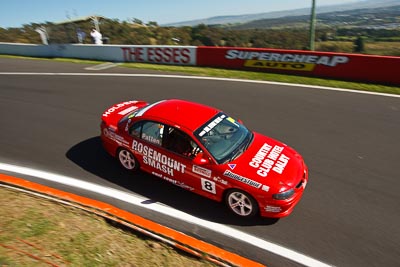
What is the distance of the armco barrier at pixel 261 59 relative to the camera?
485 inches

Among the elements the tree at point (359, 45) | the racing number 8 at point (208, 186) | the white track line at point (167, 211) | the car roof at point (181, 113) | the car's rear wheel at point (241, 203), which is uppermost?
the tree at point (359, 45)

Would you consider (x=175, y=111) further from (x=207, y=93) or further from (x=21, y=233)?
(x=207, y=93)

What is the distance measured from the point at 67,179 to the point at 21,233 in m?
2.23

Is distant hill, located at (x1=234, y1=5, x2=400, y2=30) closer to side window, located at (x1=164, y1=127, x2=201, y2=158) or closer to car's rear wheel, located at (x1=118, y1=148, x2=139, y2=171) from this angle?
side window, located at (x1=164, y1=127, x2=201, y2=158)

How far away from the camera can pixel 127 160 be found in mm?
6379

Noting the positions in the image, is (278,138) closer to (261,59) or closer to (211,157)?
(211,157)

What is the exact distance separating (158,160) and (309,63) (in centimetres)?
998

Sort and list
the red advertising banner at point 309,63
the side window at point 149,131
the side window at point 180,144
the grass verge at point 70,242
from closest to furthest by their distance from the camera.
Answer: the grass verge at point 70,242, the side window at point 180,144, the side window at point 149,131, the red advertising banner at point 309,63

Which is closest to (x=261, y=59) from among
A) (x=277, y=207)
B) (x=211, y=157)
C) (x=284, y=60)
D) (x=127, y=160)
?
(x=284, y=60)

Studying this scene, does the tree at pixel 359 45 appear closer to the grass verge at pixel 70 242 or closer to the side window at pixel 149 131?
the side window at pixel 149 131

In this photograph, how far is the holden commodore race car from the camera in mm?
5090

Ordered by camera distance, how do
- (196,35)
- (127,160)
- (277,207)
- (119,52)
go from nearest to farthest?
(277,207), (127,160), (119,52), (196,35)

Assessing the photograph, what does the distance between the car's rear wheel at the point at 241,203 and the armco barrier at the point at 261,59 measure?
986 cm

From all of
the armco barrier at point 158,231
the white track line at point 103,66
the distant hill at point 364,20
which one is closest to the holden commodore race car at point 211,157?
the armco barrier at point 158,231
